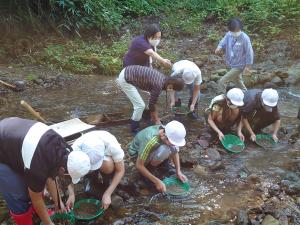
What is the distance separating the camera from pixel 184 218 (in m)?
4.40

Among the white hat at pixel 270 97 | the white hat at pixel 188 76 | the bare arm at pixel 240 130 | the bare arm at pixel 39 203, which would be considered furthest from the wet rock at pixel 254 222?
the white hat at pixel 188 76

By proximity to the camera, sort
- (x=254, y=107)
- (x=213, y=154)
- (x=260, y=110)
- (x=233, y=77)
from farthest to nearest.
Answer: (x=233, y=77), (x=260, y=110), (x=254, y=107), (x=213, y=154)

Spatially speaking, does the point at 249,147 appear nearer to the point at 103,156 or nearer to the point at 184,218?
the point at 184,218

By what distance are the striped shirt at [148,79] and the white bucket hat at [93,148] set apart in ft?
6.40

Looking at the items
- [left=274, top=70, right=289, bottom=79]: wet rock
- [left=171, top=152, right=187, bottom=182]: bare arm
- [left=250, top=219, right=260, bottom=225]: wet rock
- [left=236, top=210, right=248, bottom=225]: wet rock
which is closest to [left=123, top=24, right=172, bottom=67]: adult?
[left=171, top=152, right=187, bottom=182]: bare arm

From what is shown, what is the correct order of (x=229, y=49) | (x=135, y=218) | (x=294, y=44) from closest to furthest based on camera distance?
(x=135, y=218) → (x=229, y=49) → (x=294, y=44)

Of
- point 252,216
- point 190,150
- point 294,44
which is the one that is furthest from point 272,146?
point 294,44

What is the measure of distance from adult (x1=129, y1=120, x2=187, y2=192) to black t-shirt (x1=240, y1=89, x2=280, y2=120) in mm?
1719

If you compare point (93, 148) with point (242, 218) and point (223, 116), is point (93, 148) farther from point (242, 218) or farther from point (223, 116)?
point (223, 116)

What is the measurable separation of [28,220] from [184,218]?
1755 millimetres

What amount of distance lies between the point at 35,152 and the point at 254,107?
374 centimetres

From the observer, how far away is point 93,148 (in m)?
3.63

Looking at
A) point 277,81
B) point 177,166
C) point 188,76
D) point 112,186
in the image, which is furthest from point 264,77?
point 112,186

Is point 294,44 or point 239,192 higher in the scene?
point 294,44
